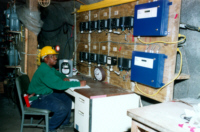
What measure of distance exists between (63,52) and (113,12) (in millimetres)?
2578

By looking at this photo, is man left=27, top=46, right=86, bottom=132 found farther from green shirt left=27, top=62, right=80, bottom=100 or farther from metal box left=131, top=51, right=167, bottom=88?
metal box left=131, top=51, right=167, bottom=88

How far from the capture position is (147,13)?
7.06 ft

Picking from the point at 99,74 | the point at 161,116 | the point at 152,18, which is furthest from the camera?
the point at 99,74

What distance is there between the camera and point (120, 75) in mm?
2777

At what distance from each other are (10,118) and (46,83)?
1328 mm

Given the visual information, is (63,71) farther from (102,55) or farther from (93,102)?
(93,102)

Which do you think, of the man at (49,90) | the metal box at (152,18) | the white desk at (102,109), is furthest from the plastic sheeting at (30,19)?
the metal box at (152,18)

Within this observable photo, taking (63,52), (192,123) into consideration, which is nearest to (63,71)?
(63,52)

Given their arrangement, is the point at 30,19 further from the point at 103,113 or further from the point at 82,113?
the point at 103,113

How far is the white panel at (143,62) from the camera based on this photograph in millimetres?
2127

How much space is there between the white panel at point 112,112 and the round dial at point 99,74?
0.72m

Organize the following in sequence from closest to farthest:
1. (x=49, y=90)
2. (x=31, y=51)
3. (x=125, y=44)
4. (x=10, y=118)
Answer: (x=125, y=44), (x=49, y=90), (x=10, y=118), (x=31, y=51)

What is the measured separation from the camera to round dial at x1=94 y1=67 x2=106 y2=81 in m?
3.03

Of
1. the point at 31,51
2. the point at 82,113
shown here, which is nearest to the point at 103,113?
the point at 82,113
